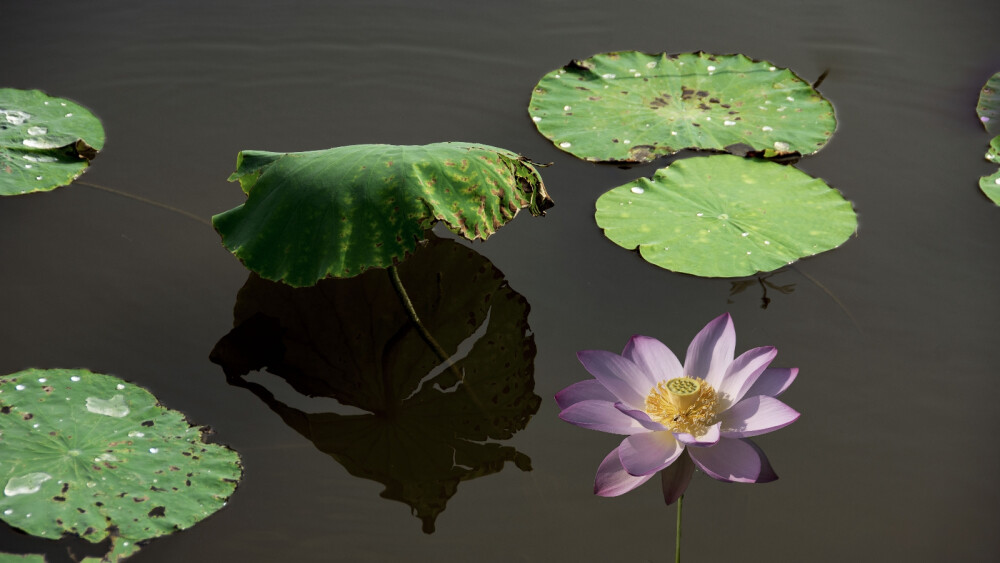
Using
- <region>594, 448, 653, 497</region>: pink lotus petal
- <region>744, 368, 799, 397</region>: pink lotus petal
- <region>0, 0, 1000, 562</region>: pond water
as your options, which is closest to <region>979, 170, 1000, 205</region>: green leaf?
<region>0, 0, 1000, 562</region>: pond water

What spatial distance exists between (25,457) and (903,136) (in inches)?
109

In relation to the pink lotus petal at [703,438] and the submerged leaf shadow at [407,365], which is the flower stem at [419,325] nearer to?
the submerged leaf shadow at [407,365]

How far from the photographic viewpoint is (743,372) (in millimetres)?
1878

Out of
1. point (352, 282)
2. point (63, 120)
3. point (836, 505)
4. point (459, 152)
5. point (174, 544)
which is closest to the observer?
point (174, 544)

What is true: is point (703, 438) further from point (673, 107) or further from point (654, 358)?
point (673, 107)

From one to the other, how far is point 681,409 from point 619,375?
0.15m

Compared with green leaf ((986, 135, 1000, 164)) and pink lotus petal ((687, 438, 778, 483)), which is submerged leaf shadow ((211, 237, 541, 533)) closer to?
pink lotus petal ((687, 438, 778, 483))

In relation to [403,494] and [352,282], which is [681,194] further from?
[403,494]

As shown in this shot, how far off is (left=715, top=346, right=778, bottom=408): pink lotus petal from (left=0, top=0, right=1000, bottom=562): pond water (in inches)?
9.8

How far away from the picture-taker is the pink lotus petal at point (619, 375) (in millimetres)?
1897

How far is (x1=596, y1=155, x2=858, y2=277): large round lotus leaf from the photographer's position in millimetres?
2518

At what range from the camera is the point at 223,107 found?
3.18 metres

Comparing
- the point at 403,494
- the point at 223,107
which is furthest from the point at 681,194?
the point at 223,107

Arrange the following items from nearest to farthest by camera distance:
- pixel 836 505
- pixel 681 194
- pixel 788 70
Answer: pixel 836 505 → pixel 681 194 → pixel 788 70
